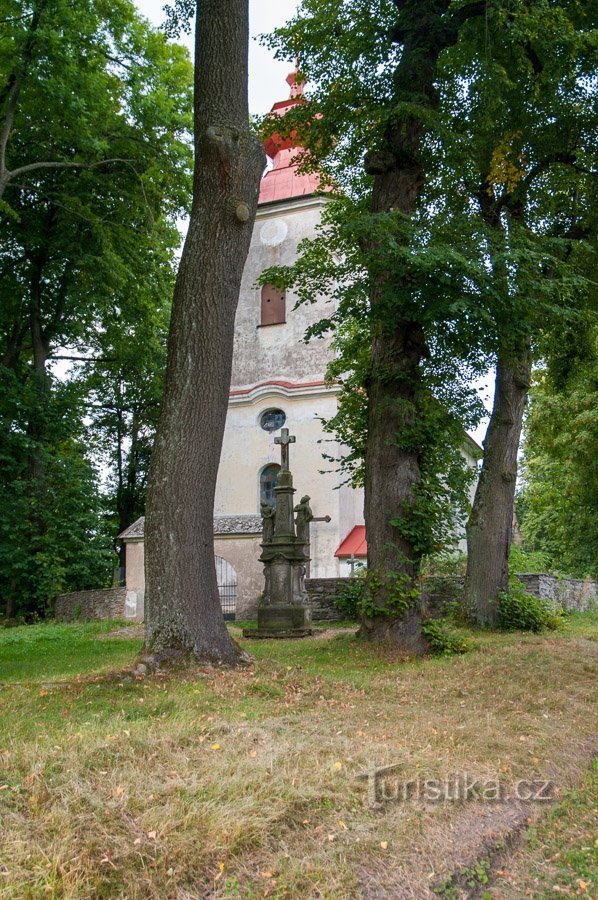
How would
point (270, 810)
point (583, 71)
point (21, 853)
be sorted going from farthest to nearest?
point (583, 71), point (270, 810), point (21, 853)

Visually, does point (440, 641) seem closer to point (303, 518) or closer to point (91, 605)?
point (303, 518)

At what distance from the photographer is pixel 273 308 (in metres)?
26.9

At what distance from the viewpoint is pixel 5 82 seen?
14.6 meters

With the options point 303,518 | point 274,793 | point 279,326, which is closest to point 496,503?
point 303,518

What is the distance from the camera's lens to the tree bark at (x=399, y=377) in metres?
8.85

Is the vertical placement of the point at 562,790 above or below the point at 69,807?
below

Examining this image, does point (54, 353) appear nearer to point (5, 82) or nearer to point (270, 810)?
point (5, 82)

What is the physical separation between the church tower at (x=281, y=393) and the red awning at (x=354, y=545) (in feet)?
0.62

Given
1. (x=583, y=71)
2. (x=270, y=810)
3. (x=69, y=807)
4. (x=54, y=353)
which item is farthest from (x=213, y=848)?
(x=54, y=353)

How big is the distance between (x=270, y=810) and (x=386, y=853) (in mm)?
526

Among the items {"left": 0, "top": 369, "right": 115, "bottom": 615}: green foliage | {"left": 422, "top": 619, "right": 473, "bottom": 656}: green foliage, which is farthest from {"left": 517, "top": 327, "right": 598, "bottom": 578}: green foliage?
{"left": 0, "top": 369, "right": 115, "bottom": 615}: green foliage

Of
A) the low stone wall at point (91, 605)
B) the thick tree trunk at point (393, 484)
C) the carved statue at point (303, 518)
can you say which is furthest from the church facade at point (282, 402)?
the thick tree trunk at point (393, 484)

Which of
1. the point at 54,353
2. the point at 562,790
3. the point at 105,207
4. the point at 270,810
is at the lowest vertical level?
the point at 562,790

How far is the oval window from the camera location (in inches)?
1010
